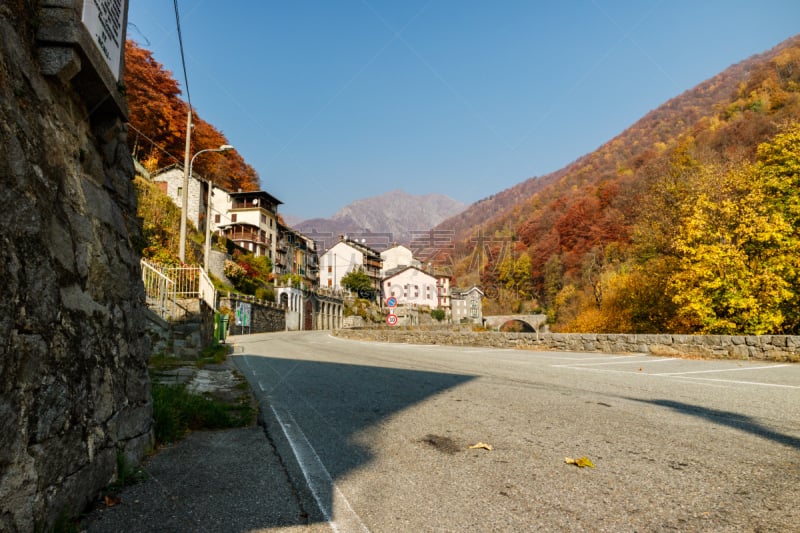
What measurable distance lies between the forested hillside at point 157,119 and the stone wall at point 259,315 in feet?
42.7

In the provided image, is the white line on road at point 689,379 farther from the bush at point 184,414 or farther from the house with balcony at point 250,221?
the house with balcony at point 250,221

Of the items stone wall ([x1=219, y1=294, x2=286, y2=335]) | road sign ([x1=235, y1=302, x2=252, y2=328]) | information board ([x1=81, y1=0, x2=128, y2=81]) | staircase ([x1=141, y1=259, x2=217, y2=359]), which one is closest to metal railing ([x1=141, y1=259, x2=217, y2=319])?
staircase ([x1=141, y1=259, x2=217, y2=359])

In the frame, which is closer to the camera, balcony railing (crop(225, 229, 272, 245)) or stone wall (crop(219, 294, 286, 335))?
stone wall (crop(219, 294, 286, 335))

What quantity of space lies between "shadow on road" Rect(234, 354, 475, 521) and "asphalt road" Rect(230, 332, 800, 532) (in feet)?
0.07

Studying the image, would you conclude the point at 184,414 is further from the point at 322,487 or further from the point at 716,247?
the point at 716,247

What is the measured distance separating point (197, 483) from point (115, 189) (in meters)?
2.25

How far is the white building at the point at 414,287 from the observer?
89.2m

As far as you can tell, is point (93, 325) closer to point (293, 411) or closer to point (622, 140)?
point (293, 411)

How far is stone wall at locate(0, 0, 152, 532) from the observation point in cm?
195

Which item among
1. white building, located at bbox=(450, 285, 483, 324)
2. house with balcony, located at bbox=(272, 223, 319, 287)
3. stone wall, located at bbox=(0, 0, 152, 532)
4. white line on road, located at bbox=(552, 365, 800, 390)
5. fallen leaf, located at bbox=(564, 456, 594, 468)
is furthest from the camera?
white building, located at bbox=(450, 285, 483, 324)

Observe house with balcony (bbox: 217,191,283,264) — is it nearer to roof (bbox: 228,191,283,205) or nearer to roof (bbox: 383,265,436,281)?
roof (bbox: 228,191,283,205)

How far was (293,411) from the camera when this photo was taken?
5.49 m

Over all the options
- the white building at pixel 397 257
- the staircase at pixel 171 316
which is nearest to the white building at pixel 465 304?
the white building at pixel 397 257

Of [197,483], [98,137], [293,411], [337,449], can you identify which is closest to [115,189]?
[98,137]
